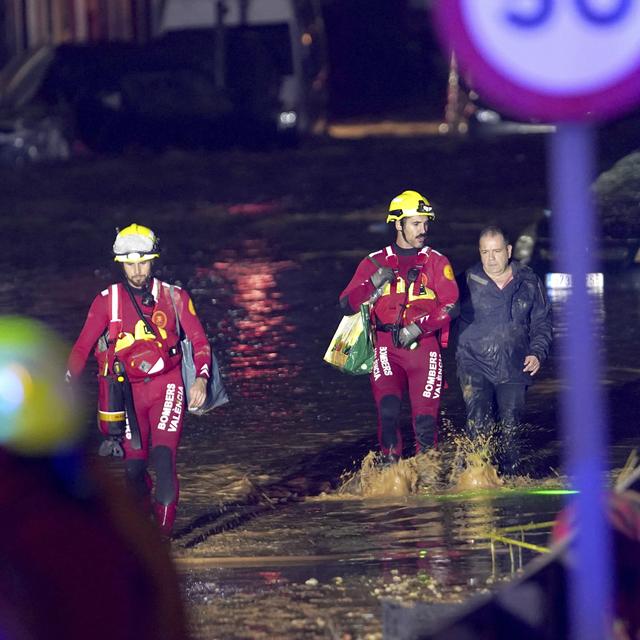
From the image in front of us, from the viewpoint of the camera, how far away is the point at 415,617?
5758 millimetres

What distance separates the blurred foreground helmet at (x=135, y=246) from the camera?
8.73 meters

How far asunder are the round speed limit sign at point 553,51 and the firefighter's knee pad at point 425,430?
225 inches

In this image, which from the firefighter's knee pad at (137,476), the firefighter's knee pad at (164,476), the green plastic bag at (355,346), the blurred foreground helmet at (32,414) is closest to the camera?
the blurred foreground helmet at (32,414)

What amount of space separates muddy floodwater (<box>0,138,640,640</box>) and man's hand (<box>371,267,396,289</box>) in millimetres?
1052

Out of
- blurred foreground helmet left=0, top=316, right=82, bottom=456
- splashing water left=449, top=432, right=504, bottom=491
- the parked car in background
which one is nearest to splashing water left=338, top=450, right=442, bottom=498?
splashing water left=449, top=432, right=504, bottom=491

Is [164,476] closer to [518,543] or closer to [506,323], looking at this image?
[518,543]

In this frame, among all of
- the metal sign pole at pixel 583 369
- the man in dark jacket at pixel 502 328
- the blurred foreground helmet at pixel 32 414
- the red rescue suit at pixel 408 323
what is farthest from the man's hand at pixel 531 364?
the metal sign pole at pixel 583 369

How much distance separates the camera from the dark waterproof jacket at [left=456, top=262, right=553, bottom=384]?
32.1 ft

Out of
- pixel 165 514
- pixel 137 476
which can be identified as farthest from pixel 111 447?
pixel 165 514

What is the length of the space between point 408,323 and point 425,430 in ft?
2.11

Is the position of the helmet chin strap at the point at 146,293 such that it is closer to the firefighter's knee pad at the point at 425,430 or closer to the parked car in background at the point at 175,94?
the firefighter's knee pad at the point at 425,430

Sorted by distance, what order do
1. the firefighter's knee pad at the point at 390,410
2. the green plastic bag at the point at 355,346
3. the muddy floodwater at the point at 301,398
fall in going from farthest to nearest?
1. the firefighter's knee pad at the point at 390,410
2. the green plastic bag at the point at 355,346
3. the muddy floodwater at the point at 301,398

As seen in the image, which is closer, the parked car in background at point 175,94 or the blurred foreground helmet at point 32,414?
the blurred foreground helmet at point 32,414

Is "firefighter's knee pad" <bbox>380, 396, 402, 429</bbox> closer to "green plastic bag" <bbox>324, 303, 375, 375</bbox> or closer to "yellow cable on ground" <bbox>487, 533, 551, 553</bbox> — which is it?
"green plastic bag" <bbox>324, 303, 375, 375</bbox>
